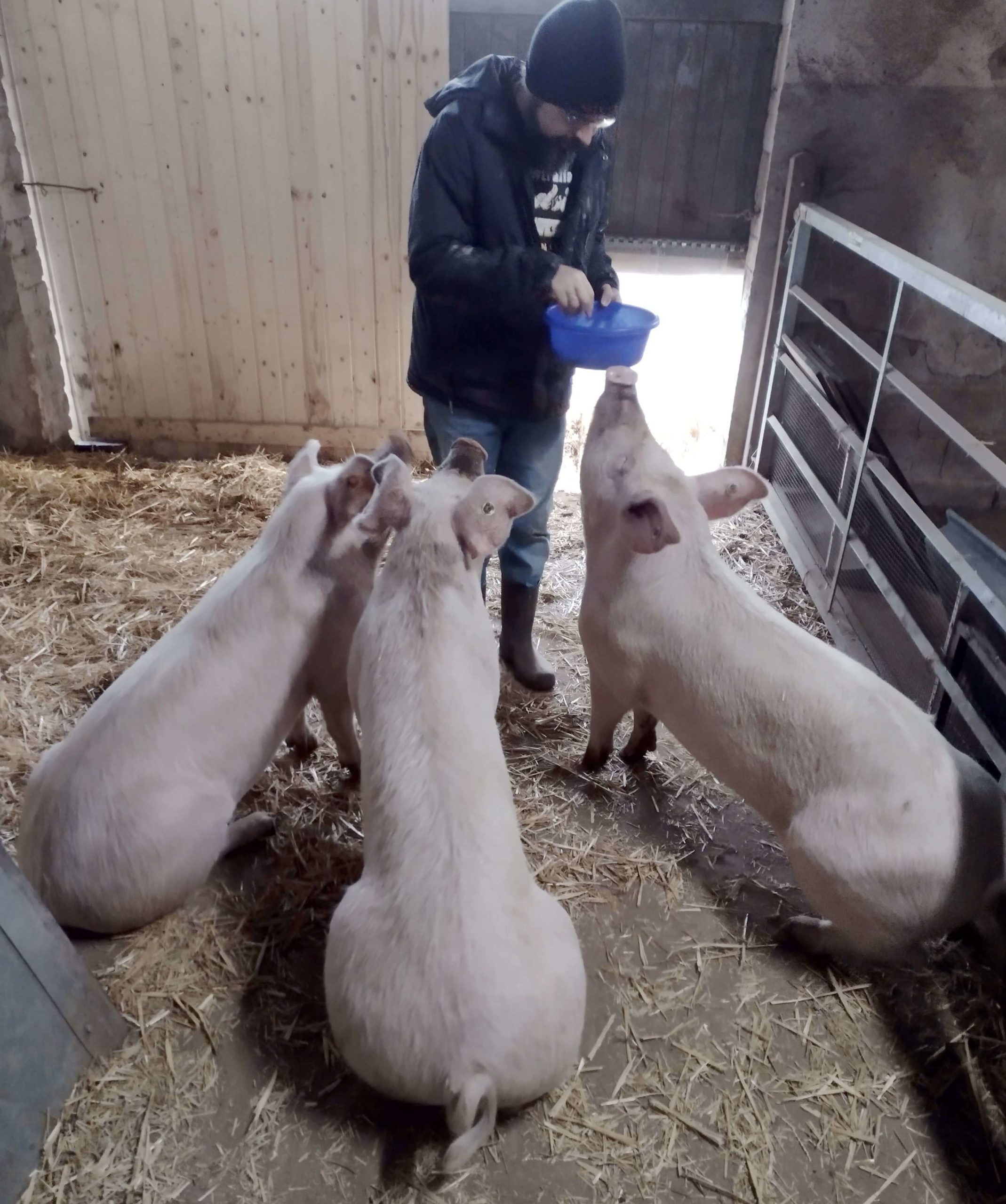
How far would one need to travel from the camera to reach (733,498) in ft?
9.70

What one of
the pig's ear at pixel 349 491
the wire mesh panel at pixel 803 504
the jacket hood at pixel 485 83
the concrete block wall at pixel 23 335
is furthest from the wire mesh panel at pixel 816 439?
the concrete block wall at pixel 23 335

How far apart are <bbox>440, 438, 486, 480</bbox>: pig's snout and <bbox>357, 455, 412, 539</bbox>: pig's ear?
19 centimetres

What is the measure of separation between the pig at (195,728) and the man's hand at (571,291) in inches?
31.9

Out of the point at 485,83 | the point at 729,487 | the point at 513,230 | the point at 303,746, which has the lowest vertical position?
the point at 303,746

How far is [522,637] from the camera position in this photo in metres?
3.79

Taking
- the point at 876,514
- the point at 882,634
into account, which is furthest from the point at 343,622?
the point at 882,634

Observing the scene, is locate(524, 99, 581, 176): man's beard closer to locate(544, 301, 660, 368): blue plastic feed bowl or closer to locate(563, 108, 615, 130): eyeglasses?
locate(563, 108, 615, 130): eyeglasses

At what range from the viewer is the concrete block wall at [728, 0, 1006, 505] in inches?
179

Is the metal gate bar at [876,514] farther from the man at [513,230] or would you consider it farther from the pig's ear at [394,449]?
the pig's ear at [394,449]

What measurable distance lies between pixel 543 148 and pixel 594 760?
2086 millimetres

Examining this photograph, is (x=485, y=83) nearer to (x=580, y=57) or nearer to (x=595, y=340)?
(x=580, y=57)

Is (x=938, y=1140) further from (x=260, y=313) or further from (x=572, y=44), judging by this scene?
(x=260, y=313)

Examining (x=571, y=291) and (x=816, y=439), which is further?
(x=816, y=439)

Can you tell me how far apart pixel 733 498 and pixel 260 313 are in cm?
373
